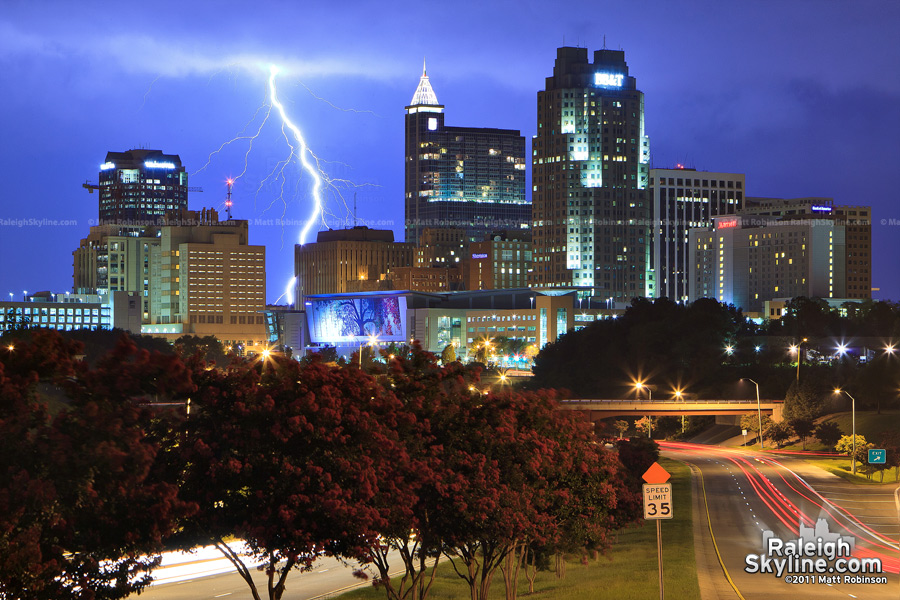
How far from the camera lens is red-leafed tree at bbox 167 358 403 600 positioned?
28.9 meters

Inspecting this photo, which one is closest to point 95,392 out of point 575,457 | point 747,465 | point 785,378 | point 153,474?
point 153,474

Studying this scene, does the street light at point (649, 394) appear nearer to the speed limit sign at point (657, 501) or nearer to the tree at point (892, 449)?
the tree at point (892, 449)

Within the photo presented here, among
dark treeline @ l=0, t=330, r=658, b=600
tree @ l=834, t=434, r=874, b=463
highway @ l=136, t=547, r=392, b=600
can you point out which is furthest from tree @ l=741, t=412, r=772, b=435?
dark treeline @ l=0, t=330, r=658, b=600

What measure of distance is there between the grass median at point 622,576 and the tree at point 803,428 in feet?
224

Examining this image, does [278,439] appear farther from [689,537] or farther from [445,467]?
→ [689,537]

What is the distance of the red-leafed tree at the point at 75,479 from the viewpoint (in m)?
24.5

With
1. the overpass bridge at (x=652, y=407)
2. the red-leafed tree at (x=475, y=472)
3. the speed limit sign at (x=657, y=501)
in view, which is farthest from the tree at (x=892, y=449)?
the speed limit sign at (x=657, y=501)

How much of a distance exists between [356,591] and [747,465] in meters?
65.9

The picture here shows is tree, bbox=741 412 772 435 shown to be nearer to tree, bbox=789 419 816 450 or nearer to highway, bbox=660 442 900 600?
tree, bbox=789 419 816 450

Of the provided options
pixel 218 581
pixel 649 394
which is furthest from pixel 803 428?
pixel 218 581

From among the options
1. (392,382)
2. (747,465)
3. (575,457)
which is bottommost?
(747,465)

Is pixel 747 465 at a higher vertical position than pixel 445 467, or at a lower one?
lower

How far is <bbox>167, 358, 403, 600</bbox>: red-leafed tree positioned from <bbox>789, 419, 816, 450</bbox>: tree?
116 meters

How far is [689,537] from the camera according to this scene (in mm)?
65875
